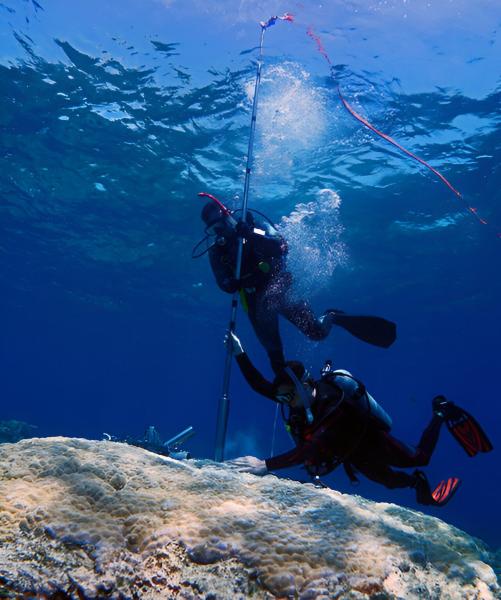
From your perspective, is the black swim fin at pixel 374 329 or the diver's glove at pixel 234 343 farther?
the black swim fin at pixel 374 329

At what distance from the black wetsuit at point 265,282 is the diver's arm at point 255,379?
6.91 feet

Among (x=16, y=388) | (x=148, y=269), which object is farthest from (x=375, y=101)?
(x=16, y=388)

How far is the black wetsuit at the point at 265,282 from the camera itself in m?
6.41

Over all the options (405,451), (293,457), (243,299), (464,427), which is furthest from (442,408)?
(243,299)

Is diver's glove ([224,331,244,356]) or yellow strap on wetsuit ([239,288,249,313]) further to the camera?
yellow strap on wetsuit ([239,288,249,313])

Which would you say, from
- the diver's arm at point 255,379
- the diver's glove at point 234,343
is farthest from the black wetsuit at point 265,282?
the diver's arm at point 255,379

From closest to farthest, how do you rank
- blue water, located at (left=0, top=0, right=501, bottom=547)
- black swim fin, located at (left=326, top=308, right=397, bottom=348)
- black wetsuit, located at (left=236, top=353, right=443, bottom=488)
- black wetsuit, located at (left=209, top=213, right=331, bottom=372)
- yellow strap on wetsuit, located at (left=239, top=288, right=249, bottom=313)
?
black wetsuit, located at (left=236, top=353, right=443, bottom=488)
black swim fin, located at (left=326, top=308, right=397, bottom=348)
black wetsuit, located at (left=209, top=213, right=331, bottom=372)
yellow strap on wetsuit, located at (left=239, top=288, right=249, bottom=313)
blue water, located at (left=0, top=0, right=501, bottom=547)

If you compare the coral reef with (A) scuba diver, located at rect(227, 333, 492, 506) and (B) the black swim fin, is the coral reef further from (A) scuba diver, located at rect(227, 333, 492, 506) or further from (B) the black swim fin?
(B) the black swim fin

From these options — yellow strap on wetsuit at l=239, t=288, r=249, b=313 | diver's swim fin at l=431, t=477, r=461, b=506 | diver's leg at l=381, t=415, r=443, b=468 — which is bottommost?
diver's swim fin at l=431, t=477, r=461, b=506

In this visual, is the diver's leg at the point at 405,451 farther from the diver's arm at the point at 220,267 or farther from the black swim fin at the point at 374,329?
the diver's arm at the point at 220,267

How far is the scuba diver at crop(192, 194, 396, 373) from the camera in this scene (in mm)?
6297

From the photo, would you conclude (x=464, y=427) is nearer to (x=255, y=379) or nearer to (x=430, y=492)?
(x=430, y=492)

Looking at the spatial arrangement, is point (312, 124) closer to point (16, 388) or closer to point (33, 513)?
point (33, 513)

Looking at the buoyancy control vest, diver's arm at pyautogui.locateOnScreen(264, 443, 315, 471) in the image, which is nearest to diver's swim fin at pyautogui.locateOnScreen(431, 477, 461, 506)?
the buoyancy control vest
